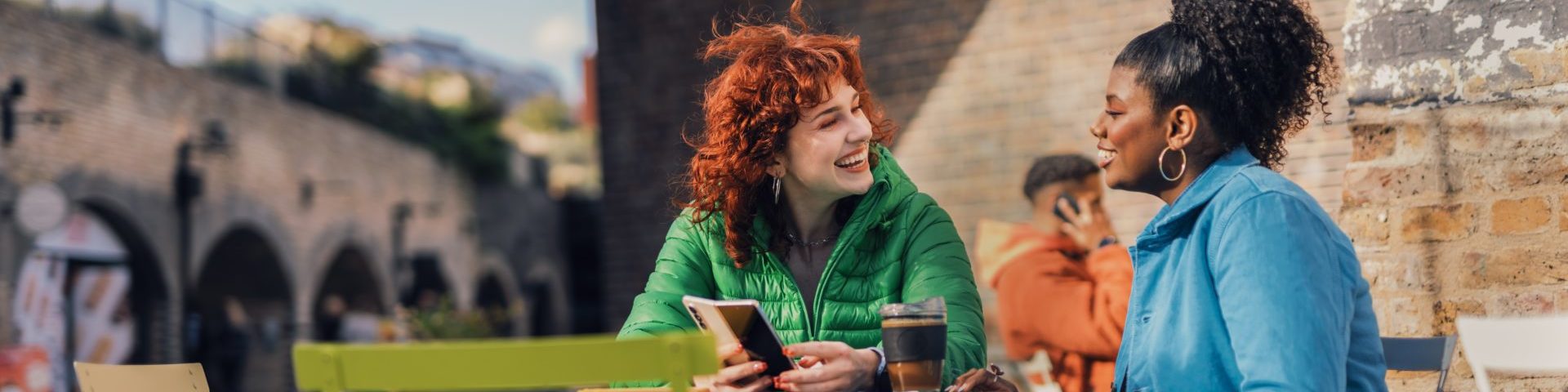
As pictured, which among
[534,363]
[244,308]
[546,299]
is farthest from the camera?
[546,299]

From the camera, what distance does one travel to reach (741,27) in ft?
9.16

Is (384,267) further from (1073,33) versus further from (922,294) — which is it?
(922,294)

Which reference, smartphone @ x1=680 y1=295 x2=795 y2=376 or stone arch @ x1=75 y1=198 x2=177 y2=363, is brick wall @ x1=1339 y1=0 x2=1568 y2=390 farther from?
stone arch @ x1=75 y1=198 x2=177 y2=363

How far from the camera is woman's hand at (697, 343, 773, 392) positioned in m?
2.20

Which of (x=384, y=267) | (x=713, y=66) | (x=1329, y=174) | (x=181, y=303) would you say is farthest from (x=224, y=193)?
(x=1329, y=174)

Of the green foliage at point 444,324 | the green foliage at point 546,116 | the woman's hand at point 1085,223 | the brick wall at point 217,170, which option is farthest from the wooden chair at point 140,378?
the green foliage at point 546,116

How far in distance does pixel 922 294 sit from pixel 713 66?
14.6 ft

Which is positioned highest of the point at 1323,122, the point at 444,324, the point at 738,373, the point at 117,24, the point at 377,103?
the point at 117,24

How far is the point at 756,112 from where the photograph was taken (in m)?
2.58

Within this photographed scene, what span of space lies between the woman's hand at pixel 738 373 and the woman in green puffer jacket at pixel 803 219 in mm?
332

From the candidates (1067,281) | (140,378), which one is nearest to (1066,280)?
(1067,281)

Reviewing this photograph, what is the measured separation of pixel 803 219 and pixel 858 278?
7.0 inches

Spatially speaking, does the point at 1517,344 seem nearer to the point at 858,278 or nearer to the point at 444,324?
the point at 858,278

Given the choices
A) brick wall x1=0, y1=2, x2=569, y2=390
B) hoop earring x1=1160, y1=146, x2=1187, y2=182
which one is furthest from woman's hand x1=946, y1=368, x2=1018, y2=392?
brick wall x1=0, y1=2, x2=569, y2=390
